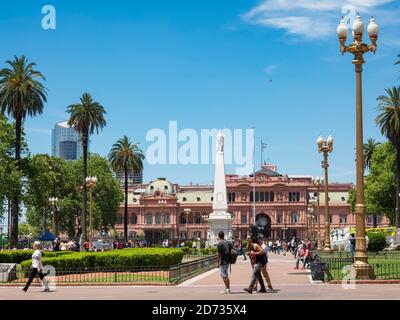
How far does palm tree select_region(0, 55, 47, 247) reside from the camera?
5850 centimetres

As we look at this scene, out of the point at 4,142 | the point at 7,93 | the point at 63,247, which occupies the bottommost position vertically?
the point at 63,247

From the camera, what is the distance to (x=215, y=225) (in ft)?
242

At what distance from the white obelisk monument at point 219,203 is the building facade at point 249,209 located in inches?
2499

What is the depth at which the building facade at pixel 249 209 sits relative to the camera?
466 ft

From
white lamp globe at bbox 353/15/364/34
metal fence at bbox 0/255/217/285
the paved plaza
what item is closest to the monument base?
metal fence at bbox 0/255/217/285

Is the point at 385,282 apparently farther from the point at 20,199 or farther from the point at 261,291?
the point at 20,199

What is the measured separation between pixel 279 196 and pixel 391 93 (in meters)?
74.2

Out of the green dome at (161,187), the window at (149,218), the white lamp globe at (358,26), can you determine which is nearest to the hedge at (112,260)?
the white lamp globe at (358,26)

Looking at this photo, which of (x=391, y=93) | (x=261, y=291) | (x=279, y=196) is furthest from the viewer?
(x=279, y=196)

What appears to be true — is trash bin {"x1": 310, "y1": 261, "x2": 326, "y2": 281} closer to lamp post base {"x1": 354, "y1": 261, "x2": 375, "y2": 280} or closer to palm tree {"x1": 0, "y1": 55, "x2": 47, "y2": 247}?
lamp post base {"x1": 354, "y1": 261, "x2": 375, "y2": 280}

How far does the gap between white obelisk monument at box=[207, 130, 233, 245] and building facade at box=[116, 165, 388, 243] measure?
63.5m

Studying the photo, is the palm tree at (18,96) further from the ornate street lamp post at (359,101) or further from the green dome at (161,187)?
the green dome at (161,187)
